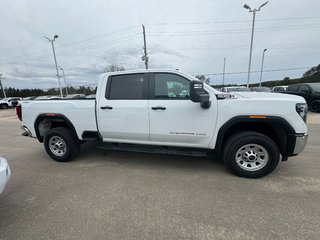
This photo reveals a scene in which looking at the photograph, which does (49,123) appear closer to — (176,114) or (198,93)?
(176,114)

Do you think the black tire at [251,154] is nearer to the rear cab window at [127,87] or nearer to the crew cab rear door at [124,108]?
the crew cab rear door at [124,108]

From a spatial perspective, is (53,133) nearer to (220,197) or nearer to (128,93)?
(128,93)

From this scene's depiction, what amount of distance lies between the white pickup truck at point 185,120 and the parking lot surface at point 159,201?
17.4 inches

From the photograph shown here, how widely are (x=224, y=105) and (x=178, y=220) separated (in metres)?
1.94

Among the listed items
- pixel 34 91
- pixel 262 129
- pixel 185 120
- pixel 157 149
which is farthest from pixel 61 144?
pixel 34 91

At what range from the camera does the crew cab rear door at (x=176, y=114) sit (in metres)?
3.41

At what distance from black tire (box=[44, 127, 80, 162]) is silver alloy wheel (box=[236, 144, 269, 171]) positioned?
342 centimetres

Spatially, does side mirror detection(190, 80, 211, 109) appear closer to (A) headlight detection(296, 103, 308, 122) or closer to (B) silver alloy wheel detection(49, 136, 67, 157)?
(A) headlight detection(296, 103, 308, 122)

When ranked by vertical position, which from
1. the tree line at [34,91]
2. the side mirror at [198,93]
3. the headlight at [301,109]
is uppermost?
the side mirror at [198,93]

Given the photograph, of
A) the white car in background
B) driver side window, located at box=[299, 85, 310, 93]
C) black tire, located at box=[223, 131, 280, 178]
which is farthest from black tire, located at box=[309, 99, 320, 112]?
the white car in background

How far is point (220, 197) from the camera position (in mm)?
2883

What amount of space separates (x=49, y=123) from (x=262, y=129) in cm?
474

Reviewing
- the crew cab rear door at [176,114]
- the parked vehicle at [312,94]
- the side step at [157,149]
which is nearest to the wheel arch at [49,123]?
the side step at [157,149]

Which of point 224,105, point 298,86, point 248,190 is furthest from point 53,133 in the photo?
point 298,86
